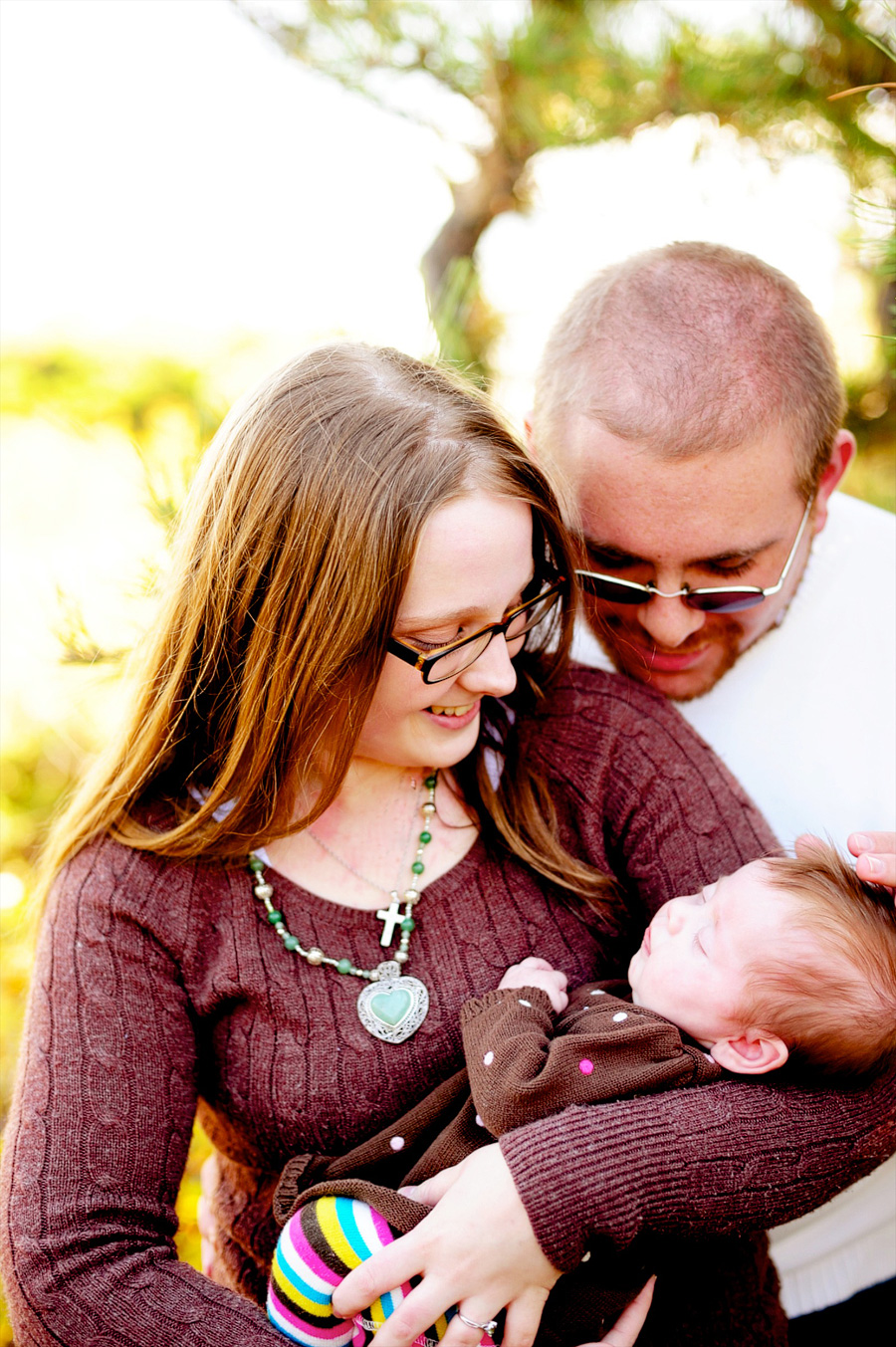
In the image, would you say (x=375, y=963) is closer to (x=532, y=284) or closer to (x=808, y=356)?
(x=808, y=356)

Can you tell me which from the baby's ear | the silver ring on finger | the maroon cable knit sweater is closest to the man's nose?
the maroon cable knit sweater

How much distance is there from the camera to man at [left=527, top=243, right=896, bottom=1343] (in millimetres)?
1916

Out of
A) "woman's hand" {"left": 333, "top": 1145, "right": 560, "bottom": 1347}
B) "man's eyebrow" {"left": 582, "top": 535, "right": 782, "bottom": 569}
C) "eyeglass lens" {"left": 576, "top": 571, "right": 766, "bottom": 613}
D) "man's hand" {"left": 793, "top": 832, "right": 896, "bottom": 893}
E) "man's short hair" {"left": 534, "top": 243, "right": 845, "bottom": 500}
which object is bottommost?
"woman's hand" {"left": 333, "top": 1145, "right": 560, "bottom": 1347}

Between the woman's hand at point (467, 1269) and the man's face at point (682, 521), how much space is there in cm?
107

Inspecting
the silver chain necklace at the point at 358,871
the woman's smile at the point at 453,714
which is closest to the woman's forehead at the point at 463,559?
the woman's smile at the point at 453,714

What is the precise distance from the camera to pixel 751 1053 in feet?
5.44

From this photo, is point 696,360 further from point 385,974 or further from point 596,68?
point 596,68

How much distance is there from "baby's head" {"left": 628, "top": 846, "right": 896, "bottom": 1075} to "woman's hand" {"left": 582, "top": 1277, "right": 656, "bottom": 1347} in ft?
1.17

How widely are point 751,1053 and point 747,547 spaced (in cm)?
89

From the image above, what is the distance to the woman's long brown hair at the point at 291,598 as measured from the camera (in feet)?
5.15

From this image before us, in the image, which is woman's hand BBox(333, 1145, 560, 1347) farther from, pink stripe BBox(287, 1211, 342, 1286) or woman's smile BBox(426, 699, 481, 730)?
woman's smile BBox(426, 699, 481, 730)

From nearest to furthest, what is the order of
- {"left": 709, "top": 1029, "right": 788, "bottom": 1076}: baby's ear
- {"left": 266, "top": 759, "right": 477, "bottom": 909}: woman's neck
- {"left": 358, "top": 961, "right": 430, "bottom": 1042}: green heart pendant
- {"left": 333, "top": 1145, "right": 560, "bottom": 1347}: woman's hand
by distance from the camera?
{"left": 333, "top": 1145, "right": 560, "bottom": 1347}: woman's hand, {"left": 709, "top": 1029, "right": 788, "bottom": 1076}: baby's ear, {"left": 358, "top": 961, "right": 430, "bottom": 1042}: green heart pendant, {"left": 266, "top": 759, "right": 477, "bottom": 909}: woman's neck

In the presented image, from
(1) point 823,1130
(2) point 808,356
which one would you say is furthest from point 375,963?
(2) point 808,356

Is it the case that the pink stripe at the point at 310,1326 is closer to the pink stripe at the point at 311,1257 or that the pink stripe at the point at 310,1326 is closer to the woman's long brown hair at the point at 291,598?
the pink stripe at the point at 311,1257
